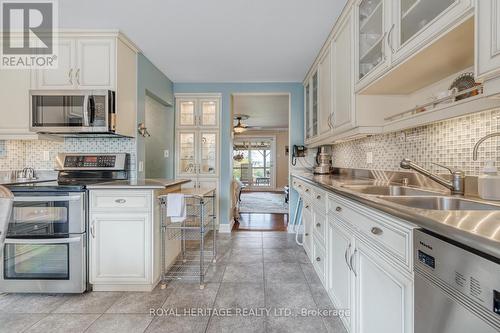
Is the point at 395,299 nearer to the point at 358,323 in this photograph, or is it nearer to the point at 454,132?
the point at 358,323

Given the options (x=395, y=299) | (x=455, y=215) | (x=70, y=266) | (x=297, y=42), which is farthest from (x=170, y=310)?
(x=297, y=42)

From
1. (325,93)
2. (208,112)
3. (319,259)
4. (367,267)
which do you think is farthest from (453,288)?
(208,112)

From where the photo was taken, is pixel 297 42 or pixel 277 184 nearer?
pixel 297 42

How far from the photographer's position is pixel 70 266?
2016mm

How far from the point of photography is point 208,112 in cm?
412

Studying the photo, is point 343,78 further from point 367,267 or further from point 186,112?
point 186,112

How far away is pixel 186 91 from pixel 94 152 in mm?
1819

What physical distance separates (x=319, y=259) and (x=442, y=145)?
52.2 inches

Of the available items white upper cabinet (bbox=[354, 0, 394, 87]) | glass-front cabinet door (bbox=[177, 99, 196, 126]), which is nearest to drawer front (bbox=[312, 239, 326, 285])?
white upper cabinet (bbox=[354, 0, 394, 87])

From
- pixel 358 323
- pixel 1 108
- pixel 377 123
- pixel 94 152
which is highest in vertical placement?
pixel 1 108

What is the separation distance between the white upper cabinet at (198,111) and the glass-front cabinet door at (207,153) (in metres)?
0.18

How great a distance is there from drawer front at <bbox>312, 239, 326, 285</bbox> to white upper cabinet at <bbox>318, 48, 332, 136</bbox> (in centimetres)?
119

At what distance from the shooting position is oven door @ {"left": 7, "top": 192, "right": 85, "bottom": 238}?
198 centimetres

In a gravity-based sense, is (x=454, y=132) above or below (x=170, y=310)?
above
